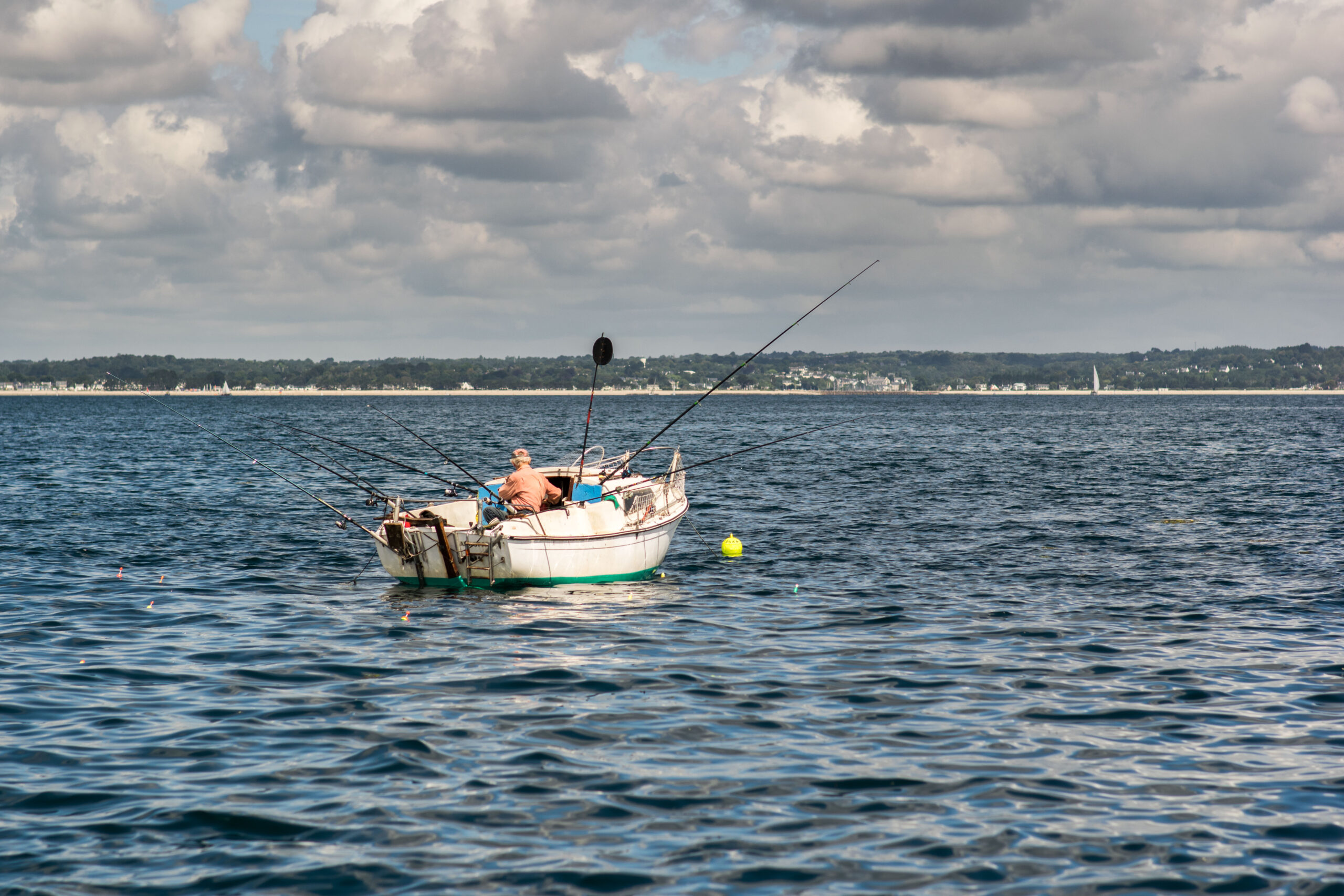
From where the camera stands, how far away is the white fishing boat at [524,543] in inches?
677

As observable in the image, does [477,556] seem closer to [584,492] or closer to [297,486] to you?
[584,492]

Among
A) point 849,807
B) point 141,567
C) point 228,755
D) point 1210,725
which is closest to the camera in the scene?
point 849,807

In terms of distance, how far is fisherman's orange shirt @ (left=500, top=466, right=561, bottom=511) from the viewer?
701 inches

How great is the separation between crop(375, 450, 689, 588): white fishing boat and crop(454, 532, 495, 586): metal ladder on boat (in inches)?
0.4

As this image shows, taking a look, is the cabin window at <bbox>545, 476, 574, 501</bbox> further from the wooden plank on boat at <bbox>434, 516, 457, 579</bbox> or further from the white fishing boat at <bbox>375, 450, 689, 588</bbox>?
the wooden plank on boat at <bbox>434, 516, 457, 579</bbox>

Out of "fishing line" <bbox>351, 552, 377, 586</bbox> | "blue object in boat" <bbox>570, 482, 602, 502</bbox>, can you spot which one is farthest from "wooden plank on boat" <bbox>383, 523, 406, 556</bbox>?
"blue object in boat" <bbox>570, 482, 602, 502</bbox>

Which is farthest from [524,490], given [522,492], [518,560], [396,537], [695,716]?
[695,716]

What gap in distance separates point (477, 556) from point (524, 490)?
1342mm

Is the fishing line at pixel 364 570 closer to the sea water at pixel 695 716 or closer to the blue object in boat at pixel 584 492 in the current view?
the sea water at pixel 695 716

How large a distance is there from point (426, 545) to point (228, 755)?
25.4 ft

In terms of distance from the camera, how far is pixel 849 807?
8.40 metres

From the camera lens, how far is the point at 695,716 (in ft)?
35.8

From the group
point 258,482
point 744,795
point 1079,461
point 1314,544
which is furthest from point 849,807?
point 1079,461

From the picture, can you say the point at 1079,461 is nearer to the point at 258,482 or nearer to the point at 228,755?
the point at 258,482
